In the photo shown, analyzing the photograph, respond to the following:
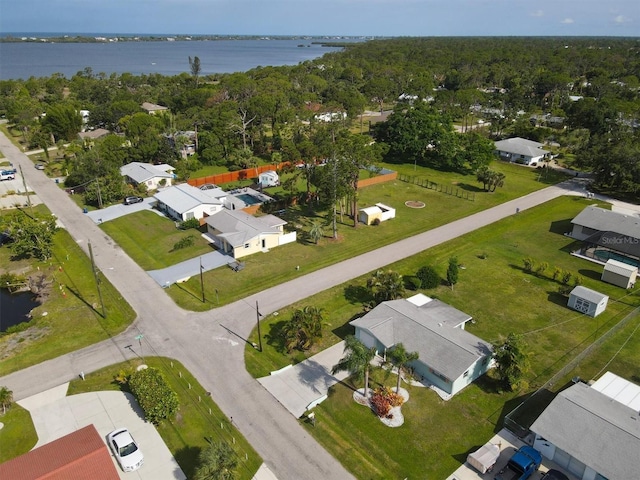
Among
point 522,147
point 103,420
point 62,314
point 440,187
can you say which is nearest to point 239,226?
point 62,314

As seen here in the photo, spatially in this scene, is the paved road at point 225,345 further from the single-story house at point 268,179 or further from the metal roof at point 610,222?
the single-story house at point 268,179

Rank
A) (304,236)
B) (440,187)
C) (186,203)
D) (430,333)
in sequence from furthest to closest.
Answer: (440,187), (186,203), (304,236), (430,333)

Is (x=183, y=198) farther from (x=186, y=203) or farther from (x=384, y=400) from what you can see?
(x=384, y=400)

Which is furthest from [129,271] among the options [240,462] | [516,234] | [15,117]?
[15,117]

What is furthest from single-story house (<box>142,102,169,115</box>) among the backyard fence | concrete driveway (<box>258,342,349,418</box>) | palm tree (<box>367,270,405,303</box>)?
concrete driveway (<box>258,342,349,418</box>)

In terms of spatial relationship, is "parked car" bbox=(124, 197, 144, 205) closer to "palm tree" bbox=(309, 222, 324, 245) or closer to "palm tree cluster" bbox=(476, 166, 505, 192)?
"palm tree" bbox=(309, 222, 324, 245)

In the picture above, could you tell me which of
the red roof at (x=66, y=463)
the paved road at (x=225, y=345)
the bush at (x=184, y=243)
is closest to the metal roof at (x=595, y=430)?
the paved road at (x=225, y=345)

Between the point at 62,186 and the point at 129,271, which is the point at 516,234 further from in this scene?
the point at 62,186
